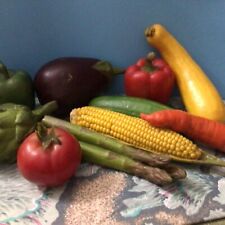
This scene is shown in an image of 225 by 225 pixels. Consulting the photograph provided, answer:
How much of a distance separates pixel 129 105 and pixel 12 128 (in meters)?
0.25

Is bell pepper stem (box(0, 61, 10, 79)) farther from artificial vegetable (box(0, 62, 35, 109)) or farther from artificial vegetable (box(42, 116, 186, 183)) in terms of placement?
artificial vegetable (box(42, 116, 186, 183))

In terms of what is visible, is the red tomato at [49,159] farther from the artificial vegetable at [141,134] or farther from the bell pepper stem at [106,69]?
the bell pepper stem at [106,69]

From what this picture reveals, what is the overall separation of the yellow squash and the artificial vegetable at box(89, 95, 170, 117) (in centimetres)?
7

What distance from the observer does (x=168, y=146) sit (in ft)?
2.61

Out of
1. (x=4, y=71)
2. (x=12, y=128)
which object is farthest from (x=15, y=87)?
(x=12, y=128)

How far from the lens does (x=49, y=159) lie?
71 cm

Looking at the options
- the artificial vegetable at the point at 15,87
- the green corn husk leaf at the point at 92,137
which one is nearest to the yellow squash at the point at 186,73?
the green corn husk leaf at the point at 92,137

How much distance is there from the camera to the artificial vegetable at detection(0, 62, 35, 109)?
89 cm

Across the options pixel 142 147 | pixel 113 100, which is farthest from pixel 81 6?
pixel 142 147

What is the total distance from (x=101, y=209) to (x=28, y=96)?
33 cm

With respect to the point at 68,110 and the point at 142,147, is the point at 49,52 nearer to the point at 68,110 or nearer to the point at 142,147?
the point at 68,110

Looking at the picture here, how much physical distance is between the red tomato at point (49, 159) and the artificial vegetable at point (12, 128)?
5 cm

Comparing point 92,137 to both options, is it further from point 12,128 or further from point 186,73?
point 186,73

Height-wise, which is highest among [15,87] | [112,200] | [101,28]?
[101,28]
